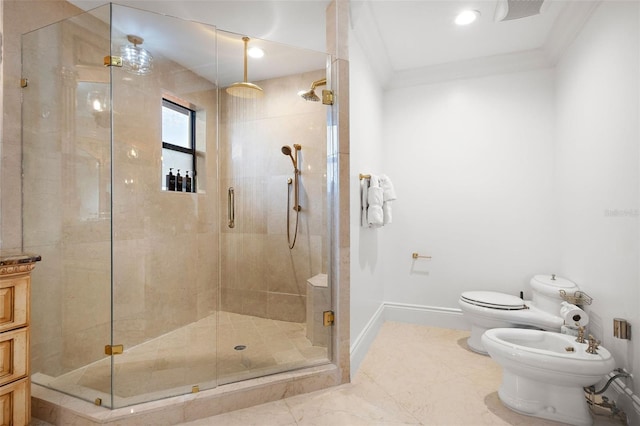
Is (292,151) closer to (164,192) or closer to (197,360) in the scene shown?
(164,192)

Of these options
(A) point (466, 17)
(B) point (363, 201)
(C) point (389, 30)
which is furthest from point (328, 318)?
(A) point (466, 17)

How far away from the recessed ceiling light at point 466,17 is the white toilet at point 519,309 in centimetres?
207

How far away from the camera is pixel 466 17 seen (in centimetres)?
223

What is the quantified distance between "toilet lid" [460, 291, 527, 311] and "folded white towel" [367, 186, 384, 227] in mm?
1021

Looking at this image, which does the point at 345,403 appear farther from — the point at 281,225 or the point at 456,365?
the point at 281,225

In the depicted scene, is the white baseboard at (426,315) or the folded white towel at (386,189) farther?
the white baseboard at (426,315)

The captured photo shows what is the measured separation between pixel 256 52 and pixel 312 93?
1.70 feet

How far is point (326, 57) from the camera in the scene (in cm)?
206

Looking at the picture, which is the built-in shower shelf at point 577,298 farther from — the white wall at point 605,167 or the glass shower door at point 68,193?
the glass shower door at point 68,193

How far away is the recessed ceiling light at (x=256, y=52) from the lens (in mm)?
2221

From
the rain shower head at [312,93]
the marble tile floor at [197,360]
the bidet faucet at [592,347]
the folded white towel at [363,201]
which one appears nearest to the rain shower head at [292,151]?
the rain shower head at [312,93]

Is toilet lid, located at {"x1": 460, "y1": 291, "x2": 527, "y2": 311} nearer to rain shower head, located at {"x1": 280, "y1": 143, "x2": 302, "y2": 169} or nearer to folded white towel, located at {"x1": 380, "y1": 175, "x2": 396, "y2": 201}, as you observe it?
folded white towel, located at {"x1": 380, "y1": 175, "x2": 396, "y2": 201}

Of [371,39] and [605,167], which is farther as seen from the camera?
[371,39]

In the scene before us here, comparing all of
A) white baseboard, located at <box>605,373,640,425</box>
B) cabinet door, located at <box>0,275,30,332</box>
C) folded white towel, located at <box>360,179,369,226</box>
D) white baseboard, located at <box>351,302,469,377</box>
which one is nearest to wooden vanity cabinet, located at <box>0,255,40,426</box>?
cabinet door, located at <box>0,275,30,332</box>
